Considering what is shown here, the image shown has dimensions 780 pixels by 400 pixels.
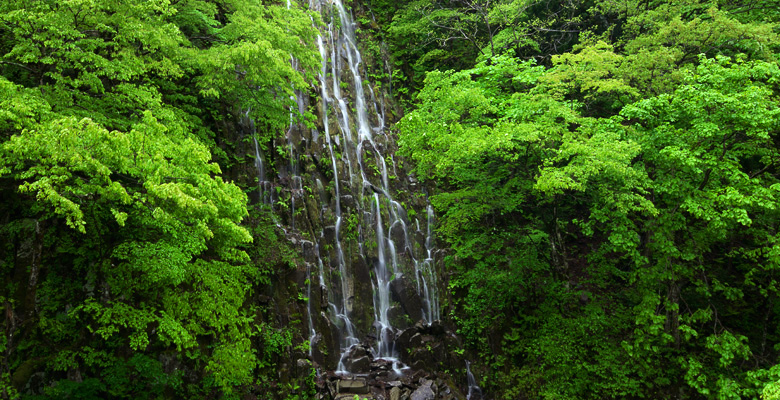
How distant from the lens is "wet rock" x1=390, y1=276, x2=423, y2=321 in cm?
1566

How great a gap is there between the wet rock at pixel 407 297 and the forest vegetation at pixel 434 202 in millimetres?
1440

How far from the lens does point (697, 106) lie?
8.41m

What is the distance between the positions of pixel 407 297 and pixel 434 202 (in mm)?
5040

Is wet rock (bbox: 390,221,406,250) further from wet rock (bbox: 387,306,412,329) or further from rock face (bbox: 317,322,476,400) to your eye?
rock face (bbox: 317,322,476,400)

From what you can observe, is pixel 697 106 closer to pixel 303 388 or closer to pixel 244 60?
pixel 244 60

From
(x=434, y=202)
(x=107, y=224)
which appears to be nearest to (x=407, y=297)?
(x=434, y=202)

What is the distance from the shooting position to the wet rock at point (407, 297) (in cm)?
1566

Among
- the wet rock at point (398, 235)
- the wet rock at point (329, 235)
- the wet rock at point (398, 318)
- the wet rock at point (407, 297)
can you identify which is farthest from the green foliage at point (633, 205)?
the wet rock at point (329, 235)

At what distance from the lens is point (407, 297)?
51.9 feet

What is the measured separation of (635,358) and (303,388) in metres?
9.00

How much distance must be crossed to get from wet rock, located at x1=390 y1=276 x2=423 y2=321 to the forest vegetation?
144cm

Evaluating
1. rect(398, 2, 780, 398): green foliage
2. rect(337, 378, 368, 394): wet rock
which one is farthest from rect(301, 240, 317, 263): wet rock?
rect(398, 2, 780, 398): green foliage

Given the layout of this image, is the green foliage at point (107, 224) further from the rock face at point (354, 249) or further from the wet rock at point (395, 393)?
the wet rock at point (395, 393)

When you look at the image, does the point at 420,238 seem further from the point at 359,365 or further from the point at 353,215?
the point at 359,365
